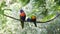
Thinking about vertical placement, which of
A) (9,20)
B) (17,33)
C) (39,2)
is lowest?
(17,33)

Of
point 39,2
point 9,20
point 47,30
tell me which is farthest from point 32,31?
point 39,2

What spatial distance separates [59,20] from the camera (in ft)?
7.04

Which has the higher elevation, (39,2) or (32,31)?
(39,2)

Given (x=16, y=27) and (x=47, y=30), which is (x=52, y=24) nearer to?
(x=47, y=30)

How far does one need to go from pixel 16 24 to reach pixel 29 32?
23 cm

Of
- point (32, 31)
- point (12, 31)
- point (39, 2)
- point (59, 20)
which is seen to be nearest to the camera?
point (39, 2)

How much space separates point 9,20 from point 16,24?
0.12 metres

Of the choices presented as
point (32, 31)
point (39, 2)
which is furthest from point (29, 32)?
point (39, 2)

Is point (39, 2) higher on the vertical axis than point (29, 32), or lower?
higher

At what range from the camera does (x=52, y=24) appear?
2164 millimetres

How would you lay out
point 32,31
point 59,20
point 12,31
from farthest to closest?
1. point 12,31
2. point 32,31
3. point 59,20

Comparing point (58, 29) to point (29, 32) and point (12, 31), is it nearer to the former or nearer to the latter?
point (29, 32)

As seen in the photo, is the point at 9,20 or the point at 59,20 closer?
the point at 59,20

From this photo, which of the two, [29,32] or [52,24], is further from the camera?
[29,32]
